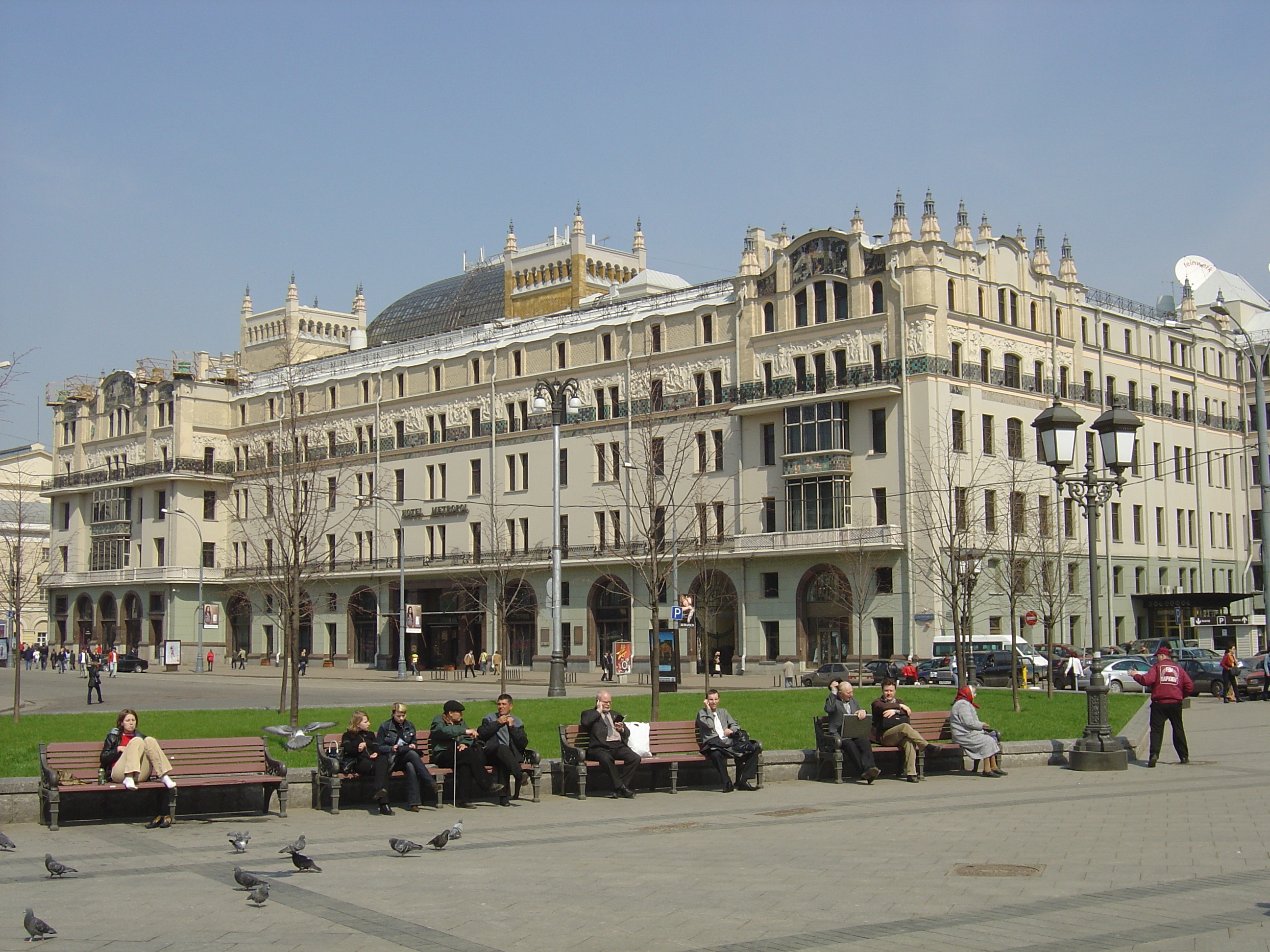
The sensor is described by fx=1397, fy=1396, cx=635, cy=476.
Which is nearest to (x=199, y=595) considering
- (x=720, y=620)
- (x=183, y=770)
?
(x=720, y=620)

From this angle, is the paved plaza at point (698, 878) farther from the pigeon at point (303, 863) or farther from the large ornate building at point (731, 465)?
the large ornate building at point (731, 465)

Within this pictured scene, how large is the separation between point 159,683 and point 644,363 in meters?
25.8

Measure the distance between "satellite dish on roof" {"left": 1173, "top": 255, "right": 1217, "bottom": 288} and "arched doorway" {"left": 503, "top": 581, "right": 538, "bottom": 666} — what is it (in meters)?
45.1

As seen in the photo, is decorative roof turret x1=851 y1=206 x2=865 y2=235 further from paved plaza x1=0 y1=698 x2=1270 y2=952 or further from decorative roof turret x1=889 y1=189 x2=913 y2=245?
paved plaza x1=0 y1=698 x2=1270 y2=952

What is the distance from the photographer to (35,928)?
9.09 meters

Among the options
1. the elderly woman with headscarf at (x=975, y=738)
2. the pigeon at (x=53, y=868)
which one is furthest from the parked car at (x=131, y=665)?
the pigeon at (x=53, y=868)

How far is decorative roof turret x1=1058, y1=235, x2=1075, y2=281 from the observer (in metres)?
65.6

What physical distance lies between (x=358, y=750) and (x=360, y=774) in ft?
0.90

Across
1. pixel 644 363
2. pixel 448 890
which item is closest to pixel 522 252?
pixel 644 363

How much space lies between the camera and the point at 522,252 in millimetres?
90812

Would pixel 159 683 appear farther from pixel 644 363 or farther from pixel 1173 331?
pixel 1173 331

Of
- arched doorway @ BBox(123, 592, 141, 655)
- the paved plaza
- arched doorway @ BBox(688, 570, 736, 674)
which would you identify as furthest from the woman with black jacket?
arched doorway @ BBox(123, 592, 141, 655)

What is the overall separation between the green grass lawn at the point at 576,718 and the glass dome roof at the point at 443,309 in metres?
58.3

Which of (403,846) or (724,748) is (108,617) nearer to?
(724,748)
